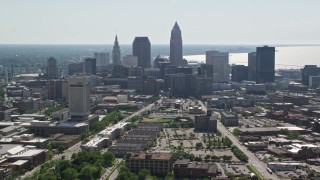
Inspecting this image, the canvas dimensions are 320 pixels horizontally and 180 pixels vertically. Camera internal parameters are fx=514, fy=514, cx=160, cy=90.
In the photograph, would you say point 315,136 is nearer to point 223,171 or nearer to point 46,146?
point 223,171

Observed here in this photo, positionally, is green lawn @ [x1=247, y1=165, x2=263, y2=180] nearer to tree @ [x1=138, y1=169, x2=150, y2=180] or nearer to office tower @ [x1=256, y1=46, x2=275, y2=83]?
tree @ [x1=138, y1=169, x2=150, y2=180]

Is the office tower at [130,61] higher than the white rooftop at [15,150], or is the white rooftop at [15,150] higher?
the office tower at [130,61]

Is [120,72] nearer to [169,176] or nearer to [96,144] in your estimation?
[96,144]

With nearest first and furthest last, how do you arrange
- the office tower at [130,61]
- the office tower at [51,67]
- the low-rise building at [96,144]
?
the low-rise building at [96,144], the office tower at [51,67], the office tower at [130,61]

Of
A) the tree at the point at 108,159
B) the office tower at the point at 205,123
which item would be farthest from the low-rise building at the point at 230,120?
the tree at the point at 108,159

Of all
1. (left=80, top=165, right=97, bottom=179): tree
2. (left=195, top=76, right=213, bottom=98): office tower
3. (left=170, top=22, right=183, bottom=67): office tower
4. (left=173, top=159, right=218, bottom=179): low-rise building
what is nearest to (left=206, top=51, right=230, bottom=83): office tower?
(left=170, top=22, right=183, bottom=67): office tower

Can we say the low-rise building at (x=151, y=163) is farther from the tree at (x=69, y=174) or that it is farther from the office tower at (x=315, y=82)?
the office tower at (x=315, y=82)

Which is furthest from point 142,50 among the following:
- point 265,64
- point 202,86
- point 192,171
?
point 192,171
